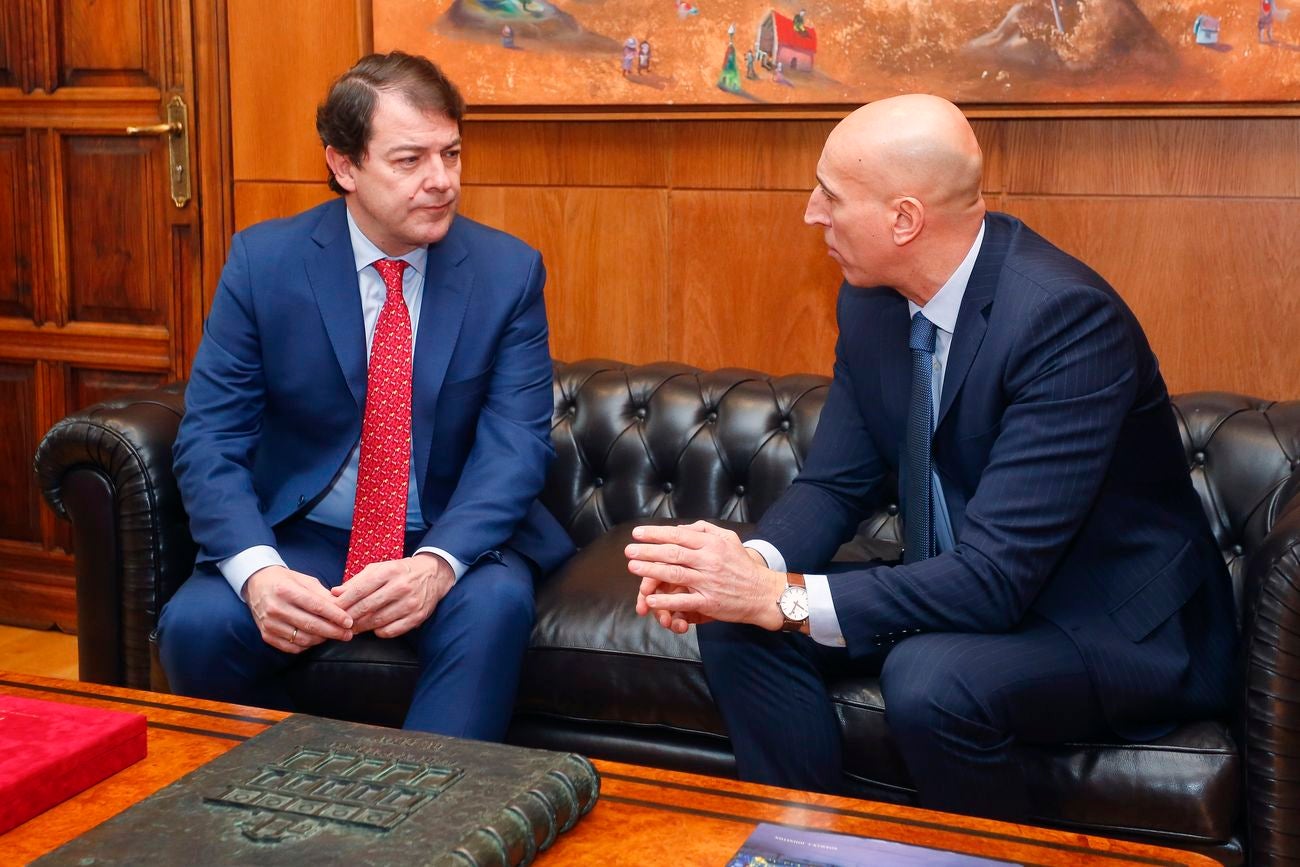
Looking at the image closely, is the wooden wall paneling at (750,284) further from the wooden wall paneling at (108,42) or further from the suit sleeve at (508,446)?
the wooden wall paneling at (108,42)

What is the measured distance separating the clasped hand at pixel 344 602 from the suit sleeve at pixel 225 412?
0.18 metres

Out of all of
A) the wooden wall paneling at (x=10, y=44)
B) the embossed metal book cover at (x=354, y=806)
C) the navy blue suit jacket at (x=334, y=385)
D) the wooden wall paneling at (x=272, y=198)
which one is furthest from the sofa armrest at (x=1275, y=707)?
the wooden wall paneling at (x=10, y=44)

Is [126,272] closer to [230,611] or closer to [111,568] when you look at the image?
[111,568]

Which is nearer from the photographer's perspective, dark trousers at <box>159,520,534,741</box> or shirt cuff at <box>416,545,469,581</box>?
dark trousers at <box>159,520,534,741</box>

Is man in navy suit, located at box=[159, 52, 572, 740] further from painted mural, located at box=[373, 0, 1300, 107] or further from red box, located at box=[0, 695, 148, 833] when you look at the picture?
painted mural, located at box=[373, 0, 1300, 107]

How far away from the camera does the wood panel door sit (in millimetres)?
4168

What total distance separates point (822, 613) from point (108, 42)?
314 cm

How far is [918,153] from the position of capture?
89.5 inches

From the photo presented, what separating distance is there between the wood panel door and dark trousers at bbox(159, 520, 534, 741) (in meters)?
1.89

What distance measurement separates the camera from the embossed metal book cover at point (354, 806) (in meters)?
1.48

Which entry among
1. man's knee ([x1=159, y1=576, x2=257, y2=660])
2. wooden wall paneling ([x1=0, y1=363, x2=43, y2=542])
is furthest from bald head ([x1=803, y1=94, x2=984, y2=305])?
wooden wall paneling ([x1=0, y1=363, x2=43, y2=542])

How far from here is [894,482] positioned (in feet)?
9.77

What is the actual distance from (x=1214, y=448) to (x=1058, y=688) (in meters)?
0.86

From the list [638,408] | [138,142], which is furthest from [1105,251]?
[138,142]
